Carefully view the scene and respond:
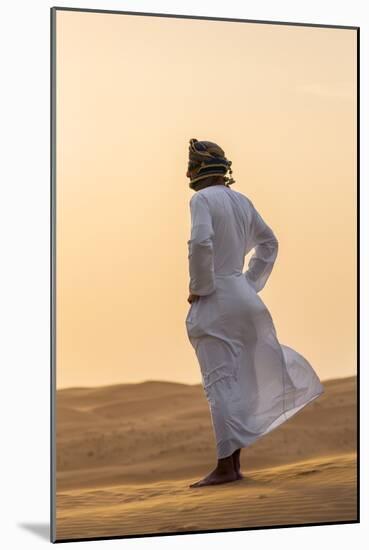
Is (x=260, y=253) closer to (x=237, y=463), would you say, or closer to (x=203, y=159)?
(x=203, y=159)

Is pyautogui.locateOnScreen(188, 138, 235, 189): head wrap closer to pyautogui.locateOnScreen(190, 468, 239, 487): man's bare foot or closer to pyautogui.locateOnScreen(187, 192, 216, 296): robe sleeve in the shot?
pyautogui.locateOnScreen(187, 192, 216, 296): robe sleeve

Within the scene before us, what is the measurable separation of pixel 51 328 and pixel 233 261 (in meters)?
1.09

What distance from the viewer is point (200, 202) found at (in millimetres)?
8758

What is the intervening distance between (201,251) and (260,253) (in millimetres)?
447

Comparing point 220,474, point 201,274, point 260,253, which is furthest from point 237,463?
point 260,253

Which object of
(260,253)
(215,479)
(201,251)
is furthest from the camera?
(260,253)

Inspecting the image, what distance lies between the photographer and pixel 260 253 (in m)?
9.00

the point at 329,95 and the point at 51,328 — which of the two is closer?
the point at 51,328

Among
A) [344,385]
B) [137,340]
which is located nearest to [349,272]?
[344,385]

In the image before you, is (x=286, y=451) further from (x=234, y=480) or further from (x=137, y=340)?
(x=137, y=340)

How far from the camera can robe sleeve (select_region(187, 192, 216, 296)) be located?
8.70m

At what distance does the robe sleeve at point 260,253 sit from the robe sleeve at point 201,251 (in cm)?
30

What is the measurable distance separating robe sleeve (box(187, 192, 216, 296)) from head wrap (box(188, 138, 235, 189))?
0.55 feet

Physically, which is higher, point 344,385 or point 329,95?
point 329,95
